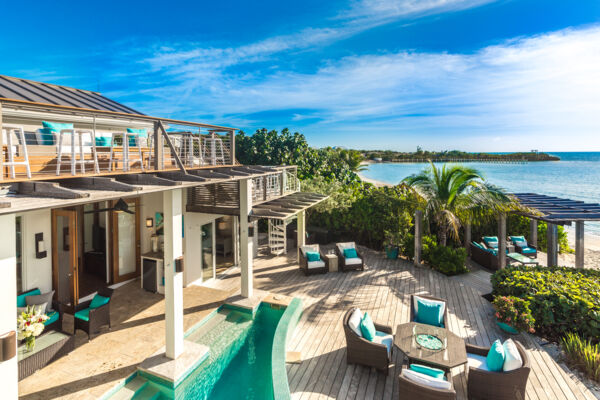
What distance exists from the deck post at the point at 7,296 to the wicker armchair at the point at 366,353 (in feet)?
15.8

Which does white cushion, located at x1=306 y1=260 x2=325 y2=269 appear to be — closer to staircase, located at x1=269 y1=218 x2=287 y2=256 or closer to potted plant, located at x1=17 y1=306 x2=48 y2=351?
staircase, located at x1=269 y1=218 x2=287 y2=256

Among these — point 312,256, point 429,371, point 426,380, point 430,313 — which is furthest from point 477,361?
point 312,256

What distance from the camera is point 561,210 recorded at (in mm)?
10312

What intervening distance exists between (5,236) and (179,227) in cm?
285

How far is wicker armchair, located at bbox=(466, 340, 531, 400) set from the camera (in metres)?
4.87

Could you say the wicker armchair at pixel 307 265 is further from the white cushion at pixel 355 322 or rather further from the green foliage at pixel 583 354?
the green foliage at pixel 583 354

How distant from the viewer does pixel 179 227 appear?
20.2ft

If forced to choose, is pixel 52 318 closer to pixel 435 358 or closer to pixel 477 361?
A: pixel 435 358

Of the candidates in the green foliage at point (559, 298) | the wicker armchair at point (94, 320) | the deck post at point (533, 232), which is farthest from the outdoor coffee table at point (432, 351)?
the deck post at point (533, 232)

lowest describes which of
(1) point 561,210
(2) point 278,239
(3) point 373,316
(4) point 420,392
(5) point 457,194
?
(3) point 373,316

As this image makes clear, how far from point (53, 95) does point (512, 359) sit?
1460cm

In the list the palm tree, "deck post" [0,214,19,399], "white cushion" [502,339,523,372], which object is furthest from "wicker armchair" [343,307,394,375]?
the palm tree

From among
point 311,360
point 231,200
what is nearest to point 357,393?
point 311,360

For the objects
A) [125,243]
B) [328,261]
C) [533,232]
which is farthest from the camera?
[533,232]
